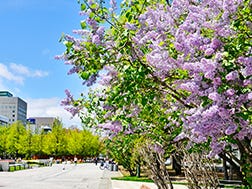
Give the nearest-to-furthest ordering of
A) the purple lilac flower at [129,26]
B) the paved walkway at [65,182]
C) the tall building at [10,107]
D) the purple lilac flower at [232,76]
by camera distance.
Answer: the purple lilac flower at [232,76] < the purple lilac flower at [129,26] < the paved walkway at [65,182] < the tall building at [10,107]

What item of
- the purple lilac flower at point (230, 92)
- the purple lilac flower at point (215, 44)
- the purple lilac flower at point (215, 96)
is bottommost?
the purple lilac flower at point (215, 96)

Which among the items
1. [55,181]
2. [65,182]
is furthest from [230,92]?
[55,181]

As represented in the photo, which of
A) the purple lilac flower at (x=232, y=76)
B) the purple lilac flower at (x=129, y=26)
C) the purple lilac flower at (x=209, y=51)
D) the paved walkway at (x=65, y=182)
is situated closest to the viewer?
the purple lilac flower at (x=232, y=76)

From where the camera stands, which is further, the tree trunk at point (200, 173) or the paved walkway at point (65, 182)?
the paved walkway at point (65, 182)

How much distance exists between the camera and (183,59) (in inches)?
190

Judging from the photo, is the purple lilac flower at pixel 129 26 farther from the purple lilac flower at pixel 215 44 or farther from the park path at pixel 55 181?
the park path at pixel 55 181

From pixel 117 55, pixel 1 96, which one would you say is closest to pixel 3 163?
pixel 117 55

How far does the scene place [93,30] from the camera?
5.11 metres

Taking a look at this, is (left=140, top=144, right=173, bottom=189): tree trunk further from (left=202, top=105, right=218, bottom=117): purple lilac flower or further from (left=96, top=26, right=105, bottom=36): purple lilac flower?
(left=202, top=105, right=218, bottom=117): purple lilac flower

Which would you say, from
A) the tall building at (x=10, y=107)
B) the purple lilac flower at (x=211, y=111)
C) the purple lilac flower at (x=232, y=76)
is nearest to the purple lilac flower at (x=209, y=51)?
the purple lilac flower at (x=232, y=76)

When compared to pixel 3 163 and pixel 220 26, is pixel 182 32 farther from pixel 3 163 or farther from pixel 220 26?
pixel 3 163

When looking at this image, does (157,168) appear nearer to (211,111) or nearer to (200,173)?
(200,173)

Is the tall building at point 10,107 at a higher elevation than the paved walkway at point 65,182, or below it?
higher

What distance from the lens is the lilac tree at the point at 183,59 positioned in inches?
165
